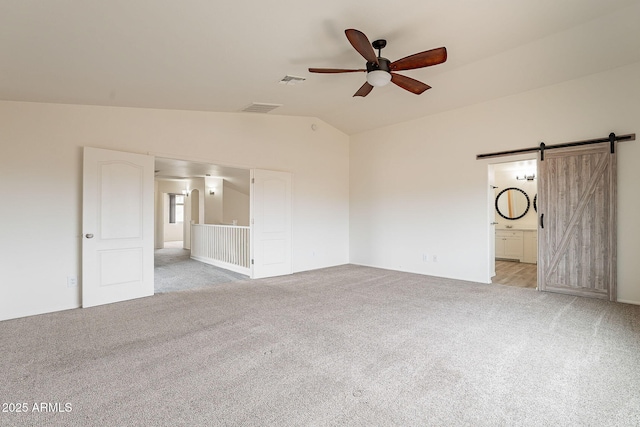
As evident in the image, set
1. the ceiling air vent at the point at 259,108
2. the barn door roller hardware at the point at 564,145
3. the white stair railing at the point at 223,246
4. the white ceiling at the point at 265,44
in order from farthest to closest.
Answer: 1. the white stair railing at the point at 223,246
2. the ceiling air vent at the point at 259,108
3. the barn door roller hardware at the point at 564,145
4. the white ceiling at the point at 265,44

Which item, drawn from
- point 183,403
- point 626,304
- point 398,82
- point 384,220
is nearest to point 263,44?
point 398,82

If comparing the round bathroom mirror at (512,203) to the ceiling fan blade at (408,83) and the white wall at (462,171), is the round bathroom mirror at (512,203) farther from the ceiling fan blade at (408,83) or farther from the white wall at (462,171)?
the ceiling fan blade at (408,83)

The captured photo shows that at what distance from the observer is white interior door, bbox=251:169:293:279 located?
18.1ft

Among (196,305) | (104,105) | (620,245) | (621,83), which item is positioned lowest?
(196,305)

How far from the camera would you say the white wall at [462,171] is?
391 centimetres

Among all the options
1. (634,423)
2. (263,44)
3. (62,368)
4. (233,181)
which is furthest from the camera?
(233,181)

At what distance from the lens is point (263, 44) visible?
10.1 ft

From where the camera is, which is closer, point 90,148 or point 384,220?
point 90,148

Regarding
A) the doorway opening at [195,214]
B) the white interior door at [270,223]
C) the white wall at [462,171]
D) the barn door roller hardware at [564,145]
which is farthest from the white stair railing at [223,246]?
the barn door roller hardware at [564,145]

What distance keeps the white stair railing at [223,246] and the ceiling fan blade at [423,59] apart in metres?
4.10

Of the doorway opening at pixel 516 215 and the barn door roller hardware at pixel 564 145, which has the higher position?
the barn door roller hardware at pixel 564 145

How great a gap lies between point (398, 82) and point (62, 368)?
13.1 feet

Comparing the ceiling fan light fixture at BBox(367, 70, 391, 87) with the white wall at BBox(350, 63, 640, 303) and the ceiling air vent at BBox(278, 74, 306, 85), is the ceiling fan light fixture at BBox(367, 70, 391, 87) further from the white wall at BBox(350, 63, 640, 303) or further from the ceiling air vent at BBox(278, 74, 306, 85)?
the white wall at BBox(350, 63, 640, 303)

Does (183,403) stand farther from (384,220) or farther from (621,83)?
(621,83)
